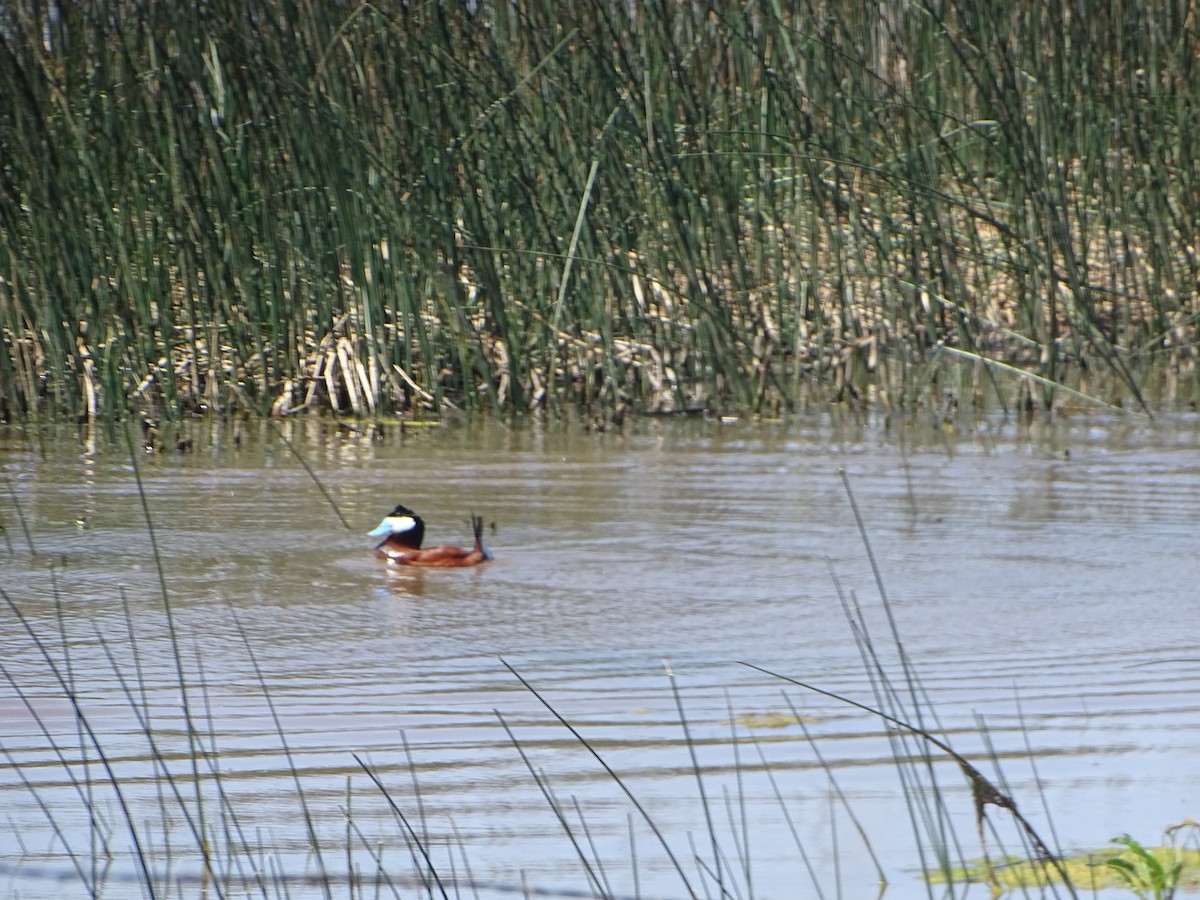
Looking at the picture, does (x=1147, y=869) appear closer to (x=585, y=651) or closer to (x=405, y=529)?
(x=585, y=651)

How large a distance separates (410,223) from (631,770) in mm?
2956

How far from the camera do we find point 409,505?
194 inches

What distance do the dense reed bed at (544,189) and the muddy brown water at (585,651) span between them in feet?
0.97

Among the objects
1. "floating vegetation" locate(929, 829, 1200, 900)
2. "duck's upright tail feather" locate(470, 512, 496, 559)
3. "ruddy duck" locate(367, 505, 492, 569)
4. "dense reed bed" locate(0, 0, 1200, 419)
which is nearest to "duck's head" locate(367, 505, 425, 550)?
"ruddy duck" locate(367, 505, 492, 569)

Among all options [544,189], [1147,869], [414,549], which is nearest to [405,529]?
[414,549]

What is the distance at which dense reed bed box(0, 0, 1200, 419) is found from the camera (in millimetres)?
4594

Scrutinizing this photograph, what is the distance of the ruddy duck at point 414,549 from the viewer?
4078 millimetres

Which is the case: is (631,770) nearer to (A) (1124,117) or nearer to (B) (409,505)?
(B) (409,505)

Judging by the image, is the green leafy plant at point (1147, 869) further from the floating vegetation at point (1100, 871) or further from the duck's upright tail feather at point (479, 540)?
the duck's upright tail feather at point (479, 540)

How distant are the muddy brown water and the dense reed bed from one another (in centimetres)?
29

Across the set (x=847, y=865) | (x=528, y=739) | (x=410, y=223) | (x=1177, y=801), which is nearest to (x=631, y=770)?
(x=528, y=739)

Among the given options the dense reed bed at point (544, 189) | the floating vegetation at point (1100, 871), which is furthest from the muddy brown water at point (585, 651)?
the dense reed bed at point (544, 189)

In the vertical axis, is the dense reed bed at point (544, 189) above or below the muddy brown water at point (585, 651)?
above

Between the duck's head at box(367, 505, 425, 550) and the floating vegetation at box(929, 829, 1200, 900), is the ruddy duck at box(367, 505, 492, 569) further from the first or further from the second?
the floating vegetation at box(929, 829, 1200, 900)
